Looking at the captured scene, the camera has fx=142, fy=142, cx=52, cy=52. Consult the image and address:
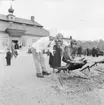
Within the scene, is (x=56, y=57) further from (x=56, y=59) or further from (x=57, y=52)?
(x=57, y=52)

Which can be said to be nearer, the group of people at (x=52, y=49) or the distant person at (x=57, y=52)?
the group of people at (x=52, y=49)

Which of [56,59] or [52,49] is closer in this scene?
[52,49]

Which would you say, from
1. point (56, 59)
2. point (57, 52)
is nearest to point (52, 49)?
point (57, 52)

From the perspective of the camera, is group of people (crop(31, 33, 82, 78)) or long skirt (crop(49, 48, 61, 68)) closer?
group of people (crop(31, 33, 82, 78))

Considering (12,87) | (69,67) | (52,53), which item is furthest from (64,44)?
(12,87)

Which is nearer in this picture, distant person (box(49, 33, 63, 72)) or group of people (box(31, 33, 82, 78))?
group of people (box(31, 33, 82, 78))

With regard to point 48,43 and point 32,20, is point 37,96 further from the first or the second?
point 32,20

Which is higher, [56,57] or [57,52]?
[57,52]

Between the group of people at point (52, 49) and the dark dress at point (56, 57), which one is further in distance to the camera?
the dark dress at point (56, 57)

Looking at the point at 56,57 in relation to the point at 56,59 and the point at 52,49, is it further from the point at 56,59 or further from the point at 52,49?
the point at 52,49

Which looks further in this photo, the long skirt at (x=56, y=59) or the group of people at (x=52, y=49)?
the long skirt at (x=56, y=59)

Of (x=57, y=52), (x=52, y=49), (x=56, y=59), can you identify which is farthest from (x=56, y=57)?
(x=52, y=49)

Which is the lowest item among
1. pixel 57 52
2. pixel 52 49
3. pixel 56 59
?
pixel 56 59

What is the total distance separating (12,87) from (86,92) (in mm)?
1850
